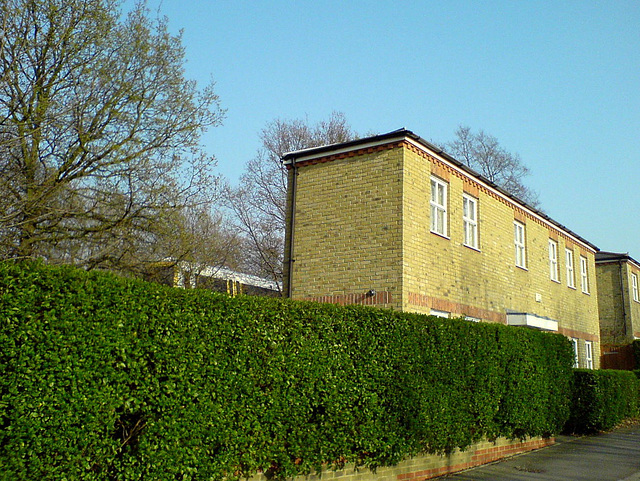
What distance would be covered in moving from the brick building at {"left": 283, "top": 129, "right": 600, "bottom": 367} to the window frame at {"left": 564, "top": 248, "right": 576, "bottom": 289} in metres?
5.56

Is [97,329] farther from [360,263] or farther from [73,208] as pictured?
[73,208]

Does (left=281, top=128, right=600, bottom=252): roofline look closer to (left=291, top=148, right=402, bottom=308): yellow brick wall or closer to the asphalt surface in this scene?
(left=291, top=148, right=402, bottom=308): yellow brick wall

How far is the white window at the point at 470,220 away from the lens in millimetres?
15852

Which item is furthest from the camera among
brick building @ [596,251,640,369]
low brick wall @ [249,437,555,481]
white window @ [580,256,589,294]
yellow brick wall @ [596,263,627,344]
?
yellow brick wall @ [596,263,627,344]

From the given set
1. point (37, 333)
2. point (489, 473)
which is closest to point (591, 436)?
point (489, 473)

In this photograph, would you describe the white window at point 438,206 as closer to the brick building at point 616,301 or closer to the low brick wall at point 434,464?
the low brick wall at point 434,464

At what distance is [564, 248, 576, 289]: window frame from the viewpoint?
896 inches

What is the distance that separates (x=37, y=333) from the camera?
5035 millimetres

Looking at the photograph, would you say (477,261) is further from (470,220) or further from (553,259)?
(553,259)

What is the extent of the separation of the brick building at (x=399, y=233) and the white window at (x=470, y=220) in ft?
0.09

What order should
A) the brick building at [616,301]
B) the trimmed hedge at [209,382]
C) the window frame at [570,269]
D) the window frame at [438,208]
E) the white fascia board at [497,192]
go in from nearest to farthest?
1. the trimmed hedge at [209,382]
2. the white fascia board at [497,192]
3. the window frame at [438,208]
4. the window frame at [570,269]
5. the brick building at [616,301]

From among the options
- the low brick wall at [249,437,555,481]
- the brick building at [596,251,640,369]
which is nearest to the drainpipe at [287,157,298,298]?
the low brick wall at [249,437,555,481]

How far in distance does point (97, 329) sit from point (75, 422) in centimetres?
80

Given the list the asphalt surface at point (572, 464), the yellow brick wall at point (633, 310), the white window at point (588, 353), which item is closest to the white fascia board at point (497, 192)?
the white window at point (588, 353)
